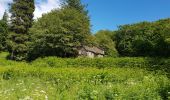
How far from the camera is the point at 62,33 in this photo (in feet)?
148

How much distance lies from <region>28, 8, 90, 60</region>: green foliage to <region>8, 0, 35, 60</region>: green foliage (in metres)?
8.91

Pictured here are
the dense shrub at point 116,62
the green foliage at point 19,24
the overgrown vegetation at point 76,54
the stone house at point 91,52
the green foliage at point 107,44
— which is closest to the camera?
the overgrown vegetation at point 76,54

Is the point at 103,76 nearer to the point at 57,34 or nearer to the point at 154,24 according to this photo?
the point at 57,34

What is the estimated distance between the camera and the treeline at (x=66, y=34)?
150 ft

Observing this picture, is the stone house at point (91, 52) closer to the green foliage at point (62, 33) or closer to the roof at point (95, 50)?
the roof at point (95, 50)

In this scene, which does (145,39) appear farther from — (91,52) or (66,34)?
(91,52)

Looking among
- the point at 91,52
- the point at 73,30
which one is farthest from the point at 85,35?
the point at 91,52

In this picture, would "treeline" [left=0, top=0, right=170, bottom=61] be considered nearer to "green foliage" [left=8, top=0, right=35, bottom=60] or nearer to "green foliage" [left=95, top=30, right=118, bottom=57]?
"green foliage" [left=8, top=0, right=35, bottom=60]

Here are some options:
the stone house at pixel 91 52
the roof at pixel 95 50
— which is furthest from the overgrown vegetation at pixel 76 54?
the stone house at pixel 91 52

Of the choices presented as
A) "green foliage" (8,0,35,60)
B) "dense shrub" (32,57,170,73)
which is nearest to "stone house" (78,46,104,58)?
"green foliage" (8,0,35,60)

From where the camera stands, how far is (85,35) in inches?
1841

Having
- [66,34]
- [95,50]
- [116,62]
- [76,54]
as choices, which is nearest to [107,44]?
[95,50]

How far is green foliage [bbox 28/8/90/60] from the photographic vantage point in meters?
45.5

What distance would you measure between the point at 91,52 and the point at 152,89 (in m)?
49.5
